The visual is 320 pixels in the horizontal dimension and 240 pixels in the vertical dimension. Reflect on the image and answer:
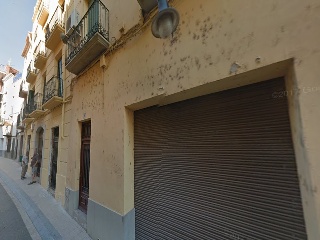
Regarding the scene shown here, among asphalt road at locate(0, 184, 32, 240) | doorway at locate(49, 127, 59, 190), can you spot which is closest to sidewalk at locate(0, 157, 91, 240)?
asphalt road at locate(0, 184, 32, 240)

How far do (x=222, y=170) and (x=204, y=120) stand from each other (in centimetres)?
77

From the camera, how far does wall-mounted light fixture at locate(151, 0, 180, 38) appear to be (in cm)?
218

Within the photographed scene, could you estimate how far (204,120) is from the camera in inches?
111

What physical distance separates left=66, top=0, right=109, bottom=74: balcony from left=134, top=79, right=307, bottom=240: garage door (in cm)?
243

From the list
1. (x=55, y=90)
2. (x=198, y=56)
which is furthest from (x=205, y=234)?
(x=55, y=90)

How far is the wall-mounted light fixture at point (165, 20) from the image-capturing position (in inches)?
85.7

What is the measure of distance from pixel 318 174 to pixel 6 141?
36.5 meters

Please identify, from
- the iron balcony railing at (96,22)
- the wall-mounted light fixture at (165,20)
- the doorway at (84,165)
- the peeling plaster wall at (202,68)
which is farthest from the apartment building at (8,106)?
the wall-mounted light fixture at (165,20)

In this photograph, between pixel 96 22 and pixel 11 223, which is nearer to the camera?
pixel 96 22

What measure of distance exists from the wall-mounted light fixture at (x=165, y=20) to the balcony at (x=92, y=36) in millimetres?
2744

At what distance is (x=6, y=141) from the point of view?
28109mm

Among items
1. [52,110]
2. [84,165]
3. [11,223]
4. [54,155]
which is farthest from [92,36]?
[54,155]

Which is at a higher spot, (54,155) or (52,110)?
(52,110)

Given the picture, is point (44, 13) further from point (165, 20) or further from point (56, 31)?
point (165, 20)
